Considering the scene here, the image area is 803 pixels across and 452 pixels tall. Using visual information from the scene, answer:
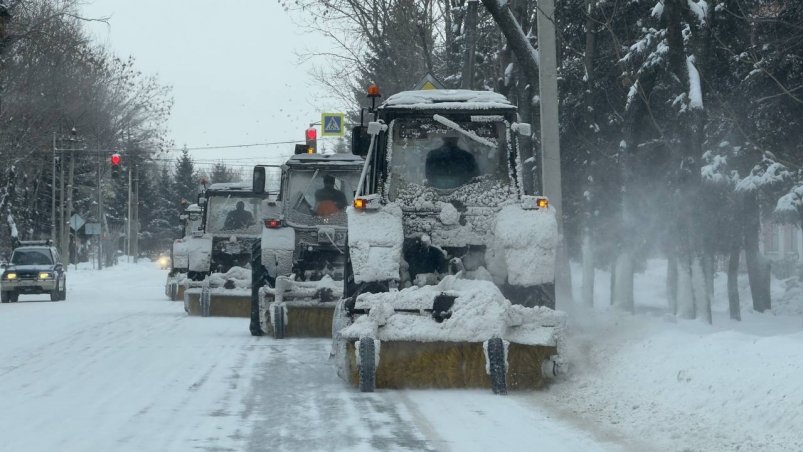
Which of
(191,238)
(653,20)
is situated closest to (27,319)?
(191,238)

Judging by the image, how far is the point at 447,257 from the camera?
39.4 feet

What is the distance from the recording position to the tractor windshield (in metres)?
12.1

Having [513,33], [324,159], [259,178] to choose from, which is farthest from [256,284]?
[513,33]

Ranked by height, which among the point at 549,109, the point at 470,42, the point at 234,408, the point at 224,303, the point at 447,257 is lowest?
the point at 234,408

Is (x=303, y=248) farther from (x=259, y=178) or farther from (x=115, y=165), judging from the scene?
(x=115, y=165)

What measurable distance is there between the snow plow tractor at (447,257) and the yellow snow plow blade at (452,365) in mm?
11

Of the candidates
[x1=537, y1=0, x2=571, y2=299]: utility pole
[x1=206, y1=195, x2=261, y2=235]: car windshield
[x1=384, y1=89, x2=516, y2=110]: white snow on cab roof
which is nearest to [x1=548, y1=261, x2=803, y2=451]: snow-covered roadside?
[x1=384, y1=89, x2=516, y2=110]: white snow on cab roof

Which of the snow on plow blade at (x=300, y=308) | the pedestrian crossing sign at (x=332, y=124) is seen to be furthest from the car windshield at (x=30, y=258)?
the snow on plow blade at (x=300, y=308)

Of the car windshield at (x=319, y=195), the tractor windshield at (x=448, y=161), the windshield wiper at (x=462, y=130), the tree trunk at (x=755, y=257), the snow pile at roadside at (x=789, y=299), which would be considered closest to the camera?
the windshield wiper at (x=462, y=130)

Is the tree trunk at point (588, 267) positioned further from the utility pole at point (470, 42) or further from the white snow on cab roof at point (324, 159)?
the white snow on cab roof at point (324, 159)

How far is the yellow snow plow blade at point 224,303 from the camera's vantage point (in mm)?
22406

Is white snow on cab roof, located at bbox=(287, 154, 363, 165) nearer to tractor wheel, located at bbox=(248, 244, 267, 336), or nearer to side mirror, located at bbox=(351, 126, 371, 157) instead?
tractor wheel, located at bbox=(248, 244, 267, 336)

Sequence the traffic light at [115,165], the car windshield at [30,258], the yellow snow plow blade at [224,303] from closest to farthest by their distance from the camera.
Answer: the yellow snow plow blade at [224,303] < the car windshield at [30,258] < the traffic light at [115,165]

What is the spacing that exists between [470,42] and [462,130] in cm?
1873
